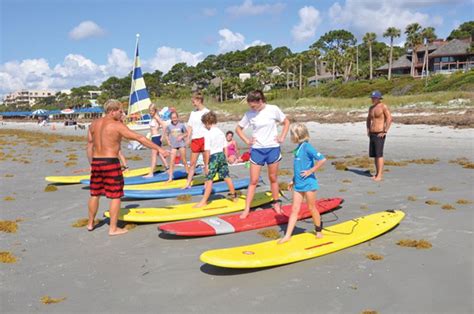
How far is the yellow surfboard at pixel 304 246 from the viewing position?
14.6 ft

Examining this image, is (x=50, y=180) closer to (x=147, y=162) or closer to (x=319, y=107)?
(x=147, y=162)

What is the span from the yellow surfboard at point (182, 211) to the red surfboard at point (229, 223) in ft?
1.30

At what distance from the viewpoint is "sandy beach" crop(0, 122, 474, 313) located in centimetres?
386

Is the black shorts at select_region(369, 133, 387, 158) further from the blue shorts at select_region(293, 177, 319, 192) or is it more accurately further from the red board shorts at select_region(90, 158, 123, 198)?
the red board shorts at select_region(90, 158, 123, 198)

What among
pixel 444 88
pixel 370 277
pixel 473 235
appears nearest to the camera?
pixel 370 277

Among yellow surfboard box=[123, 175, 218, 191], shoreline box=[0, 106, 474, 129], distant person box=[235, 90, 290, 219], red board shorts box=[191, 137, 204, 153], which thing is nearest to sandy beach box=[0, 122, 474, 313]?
yellow surfboard box=[123, 175, 218, 191]

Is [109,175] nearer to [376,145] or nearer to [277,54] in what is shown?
[376,145]

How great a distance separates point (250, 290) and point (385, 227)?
243 centimetres

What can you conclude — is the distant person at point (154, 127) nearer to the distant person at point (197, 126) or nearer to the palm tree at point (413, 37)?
the distant person at point (197, 126)

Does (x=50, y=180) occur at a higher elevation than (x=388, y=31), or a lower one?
lower

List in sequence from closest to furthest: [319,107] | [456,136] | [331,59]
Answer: [456,136] → [319,107] → [331,59]

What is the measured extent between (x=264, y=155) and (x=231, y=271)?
85.2 inches

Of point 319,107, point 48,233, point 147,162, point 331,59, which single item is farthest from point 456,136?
point 331,59

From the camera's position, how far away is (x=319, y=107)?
34.9 m
